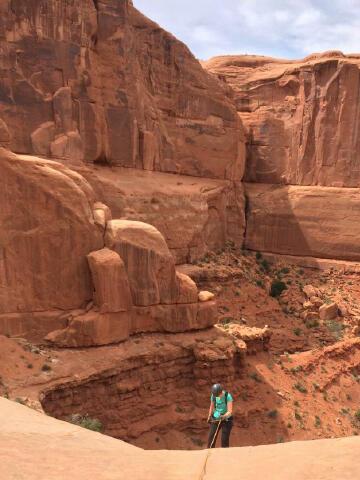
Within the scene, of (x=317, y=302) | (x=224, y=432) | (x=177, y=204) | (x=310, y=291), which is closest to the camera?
(x=224, y=432)

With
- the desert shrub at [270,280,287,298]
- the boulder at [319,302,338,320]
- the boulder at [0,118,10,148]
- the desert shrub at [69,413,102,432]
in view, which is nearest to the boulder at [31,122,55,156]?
the boulder at [0,118,10,148]

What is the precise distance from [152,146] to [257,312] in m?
12.7

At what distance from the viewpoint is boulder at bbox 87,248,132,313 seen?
1390 centimetres

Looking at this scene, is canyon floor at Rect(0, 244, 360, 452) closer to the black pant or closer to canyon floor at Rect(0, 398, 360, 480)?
the black pant

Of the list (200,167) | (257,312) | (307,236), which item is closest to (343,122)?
(307,236)

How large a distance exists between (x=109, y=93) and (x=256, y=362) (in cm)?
1741

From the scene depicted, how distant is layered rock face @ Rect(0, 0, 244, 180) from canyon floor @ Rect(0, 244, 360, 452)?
316 inches

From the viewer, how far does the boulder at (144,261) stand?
48.6 ft

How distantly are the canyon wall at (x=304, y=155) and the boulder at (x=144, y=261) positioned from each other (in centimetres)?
1865

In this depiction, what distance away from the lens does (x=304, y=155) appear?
33.0 m

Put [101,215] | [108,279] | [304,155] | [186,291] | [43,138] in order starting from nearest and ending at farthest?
[108,279] < [101,215] < [186,291] < [43,138] < [304,155]

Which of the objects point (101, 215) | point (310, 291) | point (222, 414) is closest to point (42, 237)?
point (101, 215)

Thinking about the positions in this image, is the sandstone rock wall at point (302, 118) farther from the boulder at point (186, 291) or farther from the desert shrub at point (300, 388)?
the boulder at point (186, 291)

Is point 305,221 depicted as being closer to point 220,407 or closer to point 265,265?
point 265,265
